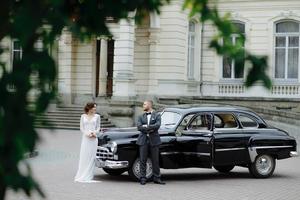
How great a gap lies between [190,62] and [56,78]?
29.8 meters

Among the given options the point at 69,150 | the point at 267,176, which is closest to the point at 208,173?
the point at 267,176

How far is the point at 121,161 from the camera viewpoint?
13.8 metres

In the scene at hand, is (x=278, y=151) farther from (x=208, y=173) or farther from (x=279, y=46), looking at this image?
(x=279, y=46)

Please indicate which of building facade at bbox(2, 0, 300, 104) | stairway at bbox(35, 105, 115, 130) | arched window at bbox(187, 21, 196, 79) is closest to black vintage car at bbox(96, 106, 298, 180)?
stairway at bbox(35, 105, 115, 130)

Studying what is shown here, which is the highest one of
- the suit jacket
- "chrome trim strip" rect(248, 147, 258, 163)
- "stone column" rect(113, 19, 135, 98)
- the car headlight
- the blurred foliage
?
"stone column" rect(113, 19, 135, 98)

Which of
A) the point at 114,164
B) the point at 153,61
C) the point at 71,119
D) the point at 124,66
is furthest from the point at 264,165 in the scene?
the point at 153,61

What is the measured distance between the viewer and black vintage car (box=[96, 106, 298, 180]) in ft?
46.2

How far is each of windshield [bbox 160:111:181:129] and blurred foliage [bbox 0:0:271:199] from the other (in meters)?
11.2

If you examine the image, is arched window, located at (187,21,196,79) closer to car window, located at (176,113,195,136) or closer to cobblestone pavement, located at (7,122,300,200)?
cobblestone pavement, located at (7,122,300,200)

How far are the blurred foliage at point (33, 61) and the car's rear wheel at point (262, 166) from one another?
1192cm

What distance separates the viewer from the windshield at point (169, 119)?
579 inches

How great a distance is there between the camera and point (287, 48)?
31.4 m

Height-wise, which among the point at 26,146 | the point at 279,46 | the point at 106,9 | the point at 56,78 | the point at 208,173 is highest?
the point at 279,46

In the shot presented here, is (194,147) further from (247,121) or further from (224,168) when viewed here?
(224,168)
